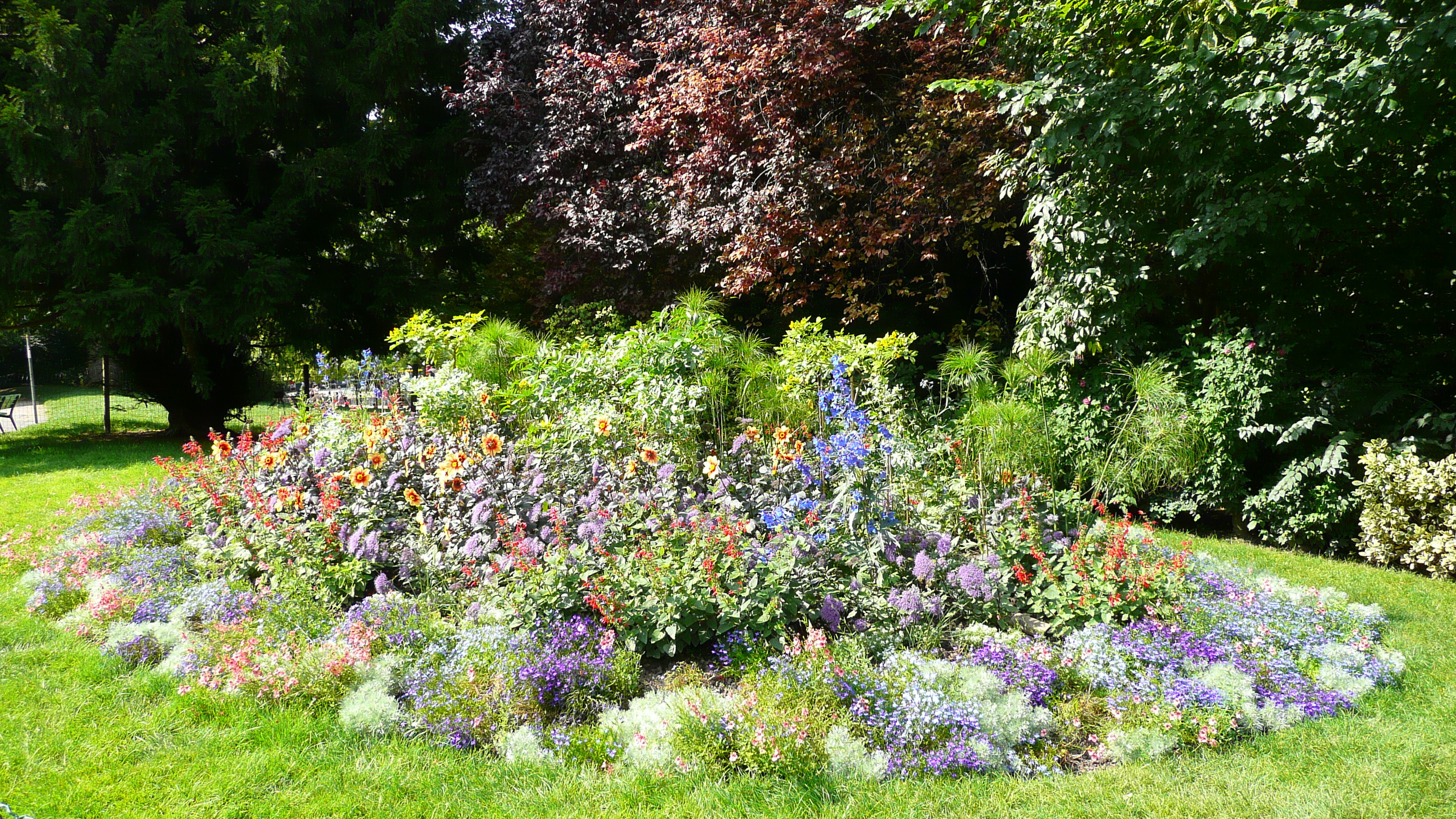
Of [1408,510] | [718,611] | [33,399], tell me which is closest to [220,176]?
[33,399]

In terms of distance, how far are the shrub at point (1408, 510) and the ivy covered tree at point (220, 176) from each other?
33.4 feet

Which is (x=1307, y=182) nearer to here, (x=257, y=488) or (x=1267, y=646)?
(x=1267, y=646)

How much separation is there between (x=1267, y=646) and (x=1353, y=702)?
317 mm

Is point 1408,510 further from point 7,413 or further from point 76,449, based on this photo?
point 7,413

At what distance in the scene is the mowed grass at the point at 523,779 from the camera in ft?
7.47

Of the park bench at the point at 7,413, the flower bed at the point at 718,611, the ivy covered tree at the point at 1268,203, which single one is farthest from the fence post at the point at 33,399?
the ivy covered tree at the point at 1268,203

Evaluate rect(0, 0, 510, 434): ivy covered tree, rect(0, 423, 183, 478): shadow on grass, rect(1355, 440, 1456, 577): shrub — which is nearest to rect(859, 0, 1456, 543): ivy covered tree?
rect(1355, 440, 1456, 577): shrub

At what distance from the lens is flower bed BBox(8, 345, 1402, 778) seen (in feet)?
8.49

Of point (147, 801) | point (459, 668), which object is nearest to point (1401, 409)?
point (459, 668)

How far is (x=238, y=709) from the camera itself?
2.86 metres

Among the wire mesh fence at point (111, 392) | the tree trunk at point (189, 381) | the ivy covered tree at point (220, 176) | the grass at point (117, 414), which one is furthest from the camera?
the grass at point (117, 414)

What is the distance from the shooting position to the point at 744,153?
25.9 ft

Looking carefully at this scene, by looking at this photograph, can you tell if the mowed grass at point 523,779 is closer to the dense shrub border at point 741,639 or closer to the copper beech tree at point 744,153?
the dense shrub border at point 741,639

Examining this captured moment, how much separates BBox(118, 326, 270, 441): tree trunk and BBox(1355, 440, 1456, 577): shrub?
12530 millimetres
